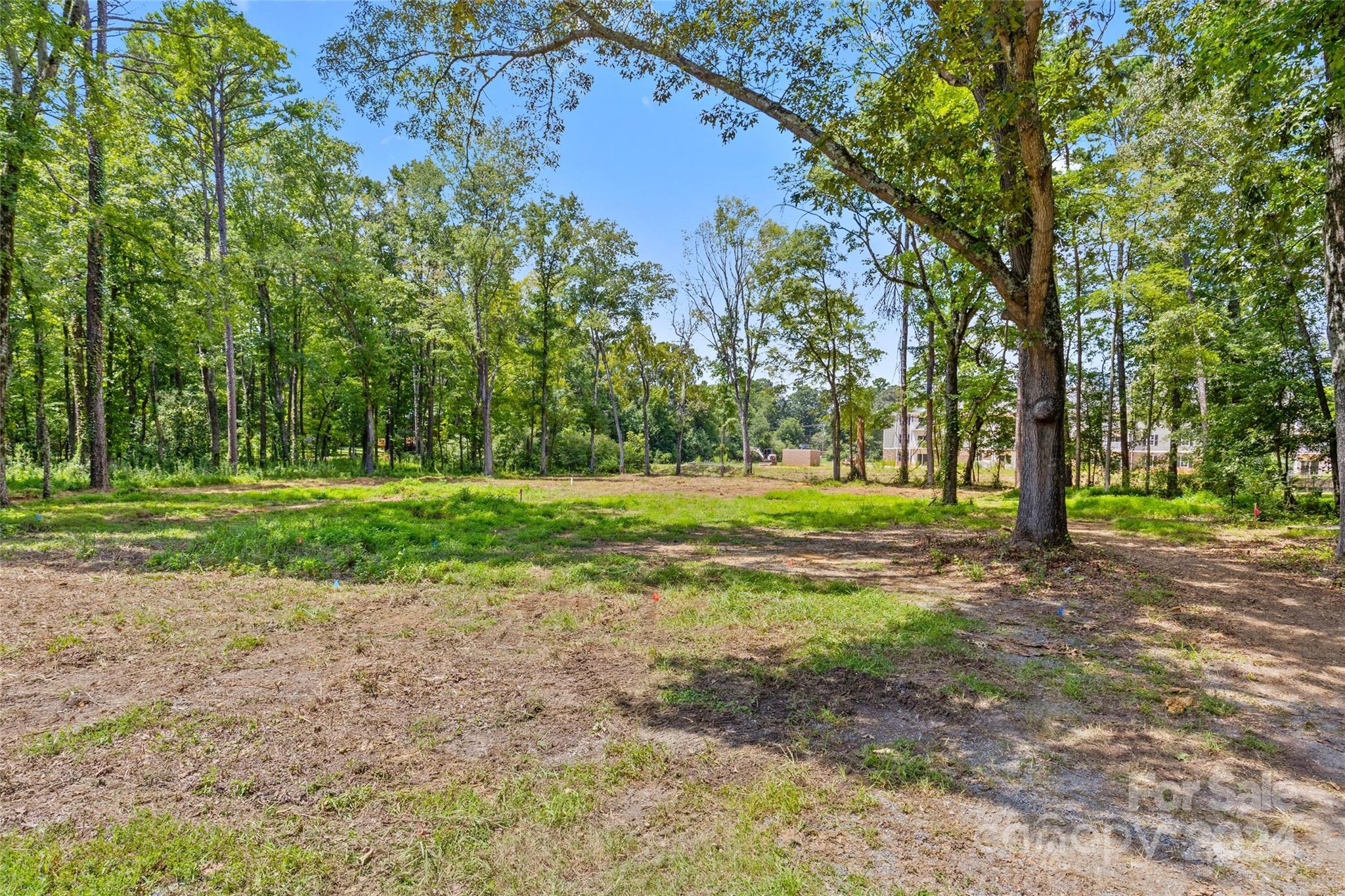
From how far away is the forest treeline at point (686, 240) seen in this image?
639 cm

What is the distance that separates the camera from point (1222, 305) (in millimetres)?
17547

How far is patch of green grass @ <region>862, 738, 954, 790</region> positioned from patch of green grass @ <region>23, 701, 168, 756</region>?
12.7 ft

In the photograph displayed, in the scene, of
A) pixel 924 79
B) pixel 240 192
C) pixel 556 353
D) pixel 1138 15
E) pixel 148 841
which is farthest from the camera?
pixel 556 353

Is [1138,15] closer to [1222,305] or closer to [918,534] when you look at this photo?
[918,534]

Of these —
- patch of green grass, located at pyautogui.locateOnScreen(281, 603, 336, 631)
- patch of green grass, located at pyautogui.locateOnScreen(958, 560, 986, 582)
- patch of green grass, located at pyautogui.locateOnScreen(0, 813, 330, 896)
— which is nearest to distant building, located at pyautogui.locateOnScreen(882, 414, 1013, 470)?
patch of green grass, located at pyautogui.locateOnScreen(958, 560, 986, 582)

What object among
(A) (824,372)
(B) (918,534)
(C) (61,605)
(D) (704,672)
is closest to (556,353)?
(A) (824,372)

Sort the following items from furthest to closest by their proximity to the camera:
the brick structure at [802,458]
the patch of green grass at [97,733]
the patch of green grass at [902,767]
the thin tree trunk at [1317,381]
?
the brick structure at [802,458] → the thin tree trunk at [1317,381] → the patch of green grass at [97,733] → the patch of green grass at [902,767]

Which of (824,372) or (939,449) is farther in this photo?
(824,372)

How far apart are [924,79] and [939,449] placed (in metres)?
22.6

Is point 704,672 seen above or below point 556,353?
below

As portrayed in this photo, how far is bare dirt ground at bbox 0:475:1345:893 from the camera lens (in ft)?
7.18

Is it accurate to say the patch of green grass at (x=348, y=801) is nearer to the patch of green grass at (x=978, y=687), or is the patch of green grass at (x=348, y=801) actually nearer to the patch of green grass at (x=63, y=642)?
the patch of green grass at (x=63, y=642)

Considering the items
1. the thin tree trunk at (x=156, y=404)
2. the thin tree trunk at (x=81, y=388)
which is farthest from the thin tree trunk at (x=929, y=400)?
the thin tree trunk at (x=156, y=404)

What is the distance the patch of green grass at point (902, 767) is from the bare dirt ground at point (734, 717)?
0.07 meters
